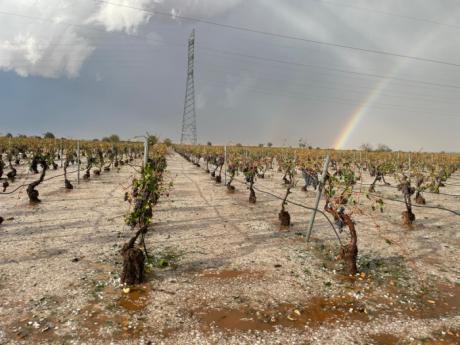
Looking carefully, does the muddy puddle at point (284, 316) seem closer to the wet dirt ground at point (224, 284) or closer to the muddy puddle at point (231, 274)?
the wet dirt ground at point (224, 284)

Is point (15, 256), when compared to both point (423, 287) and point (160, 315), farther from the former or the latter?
point (423, 287)

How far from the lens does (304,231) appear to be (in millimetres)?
10953

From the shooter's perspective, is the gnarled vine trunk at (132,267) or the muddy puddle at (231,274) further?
the muddy puddle at (231,274)

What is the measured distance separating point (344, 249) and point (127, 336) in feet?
17.1

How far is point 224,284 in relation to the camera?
6.75m

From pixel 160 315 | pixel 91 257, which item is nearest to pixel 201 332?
pixel 160 315

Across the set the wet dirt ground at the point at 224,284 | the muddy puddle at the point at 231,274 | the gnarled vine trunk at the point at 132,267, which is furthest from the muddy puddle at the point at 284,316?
the gnarled vine trunk at the point at 132,267

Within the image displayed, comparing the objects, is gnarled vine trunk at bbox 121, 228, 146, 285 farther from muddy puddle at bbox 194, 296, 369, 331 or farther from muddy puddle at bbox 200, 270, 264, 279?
muddy puddle at bbox 194, 296, 369, 331

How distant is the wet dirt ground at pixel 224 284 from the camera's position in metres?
5.10

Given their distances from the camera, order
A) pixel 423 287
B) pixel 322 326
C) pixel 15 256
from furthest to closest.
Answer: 1. pixel 15 256
2. pixel 423 287
3. pixel 322 326

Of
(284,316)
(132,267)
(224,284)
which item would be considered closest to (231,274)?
(224,284)

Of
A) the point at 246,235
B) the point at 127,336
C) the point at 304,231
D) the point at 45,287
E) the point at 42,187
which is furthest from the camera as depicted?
the point at 42,187

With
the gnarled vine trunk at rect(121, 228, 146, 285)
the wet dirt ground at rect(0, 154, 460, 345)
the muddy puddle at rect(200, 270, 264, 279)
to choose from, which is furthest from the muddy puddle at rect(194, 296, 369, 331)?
the gnarled vine trunk at rect(121, 228, 146, 285)

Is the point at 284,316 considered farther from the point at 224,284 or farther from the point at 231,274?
the point at 231,274
